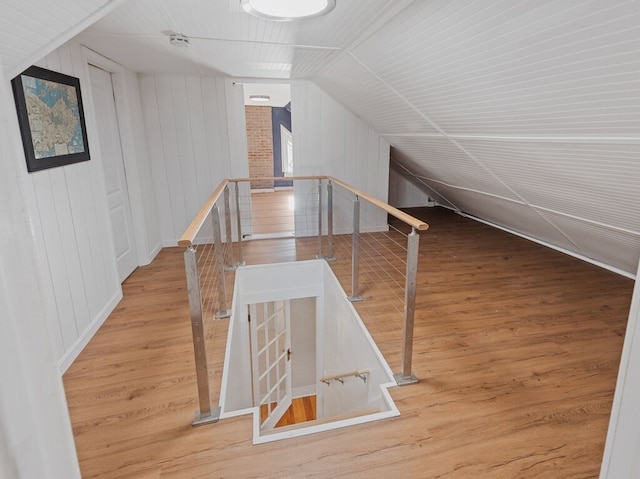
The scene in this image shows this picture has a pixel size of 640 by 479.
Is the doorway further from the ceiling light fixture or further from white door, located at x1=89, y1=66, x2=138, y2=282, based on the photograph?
the ceiling light fixture

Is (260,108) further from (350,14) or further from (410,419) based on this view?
(410,419)

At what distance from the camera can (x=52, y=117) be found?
197cm

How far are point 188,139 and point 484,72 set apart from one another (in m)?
2.89

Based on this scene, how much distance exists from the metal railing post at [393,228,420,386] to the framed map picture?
180 centimetres

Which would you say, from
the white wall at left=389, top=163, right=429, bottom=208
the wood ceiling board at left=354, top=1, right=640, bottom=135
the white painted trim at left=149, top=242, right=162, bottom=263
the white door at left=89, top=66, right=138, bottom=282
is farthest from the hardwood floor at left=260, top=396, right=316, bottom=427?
the wood ceiling board at left=354, top=1, right=640, bottom=135

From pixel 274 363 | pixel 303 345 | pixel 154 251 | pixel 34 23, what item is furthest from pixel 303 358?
pixel 34 23

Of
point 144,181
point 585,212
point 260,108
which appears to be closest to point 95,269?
point 144,181

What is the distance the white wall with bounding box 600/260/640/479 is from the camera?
0.40m

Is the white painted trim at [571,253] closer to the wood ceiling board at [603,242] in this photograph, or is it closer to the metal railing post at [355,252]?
the wood ceiling board at [603,242]

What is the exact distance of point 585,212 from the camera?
96.2 inches

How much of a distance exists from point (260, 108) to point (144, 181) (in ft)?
14.2

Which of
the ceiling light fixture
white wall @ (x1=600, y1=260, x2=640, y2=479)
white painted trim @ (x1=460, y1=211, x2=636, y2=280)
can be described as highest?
the ceiling light fixture

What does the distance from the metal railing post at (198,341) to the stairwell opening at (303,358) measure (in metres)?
0.08

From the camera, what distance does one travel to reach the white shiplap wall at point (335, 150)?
388 cm
